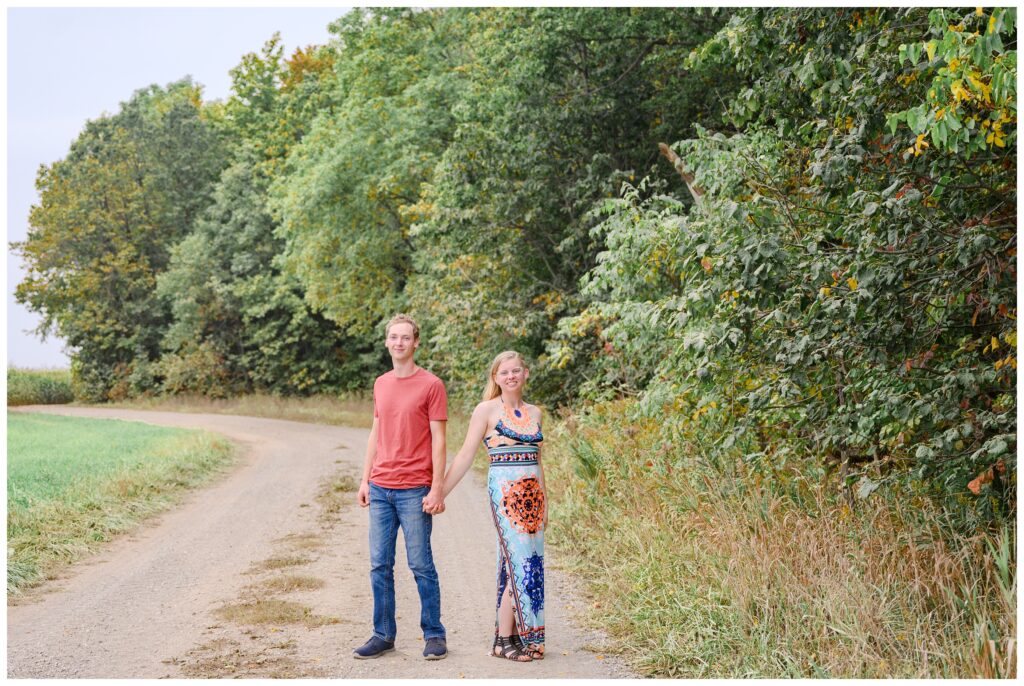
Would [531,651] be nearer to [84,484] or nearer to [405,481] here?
[405,481]

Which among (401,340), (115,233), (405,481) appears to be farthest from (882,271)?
(115,233)

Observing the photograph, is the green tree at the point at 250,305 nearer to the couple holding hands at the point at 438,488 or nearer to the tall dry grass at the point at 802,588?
the tall dry grass at the point at 802,588

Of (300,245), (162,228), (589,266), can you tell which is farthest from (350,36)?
(162,228)

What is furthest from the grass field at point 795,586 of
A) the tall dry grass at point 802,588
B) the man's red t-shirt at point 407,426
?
the man's red t-shirt at point 407,426

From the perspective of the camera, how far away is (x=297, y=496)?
13.6 metres

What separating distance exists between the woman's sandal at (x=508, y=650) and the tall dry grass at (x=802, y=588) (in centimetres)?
68

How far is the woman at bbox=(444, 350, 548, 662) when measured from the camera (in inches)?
226

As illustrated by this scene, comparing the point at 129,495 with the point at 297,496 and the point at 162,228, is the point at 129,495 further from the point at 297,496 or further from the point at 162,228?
the point at 162,228

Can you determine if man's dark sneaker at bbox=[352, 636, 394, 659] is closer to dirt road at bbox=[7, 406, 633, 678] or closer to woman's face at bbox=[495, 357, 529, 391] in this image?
dirt road at bbox=[7, 406, 633, 678]

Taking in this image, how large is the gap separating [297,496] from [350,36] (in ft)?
66.4

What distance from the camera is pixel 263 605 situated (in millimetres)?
7203

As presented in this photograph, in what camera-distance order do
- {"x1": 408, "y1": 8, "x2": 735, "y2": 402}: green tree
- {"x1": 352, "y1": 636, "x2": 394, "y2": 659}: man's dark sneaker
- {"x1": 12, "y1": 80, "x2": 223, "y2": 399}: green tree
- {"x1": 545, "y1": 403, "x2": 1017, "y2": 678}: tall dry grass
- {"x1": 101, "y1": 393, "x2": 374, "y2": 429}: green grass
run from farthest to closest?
{"x1": 12, "y1": 80, "x2": 223, "y2": 399}: green tree, {"x1": 101, "y1": 393, "x2": 374, "y2": 429}: green grass, {"x1": 408, "y1": 8, "x2": 735, "y2": 402}: green tree, {"x1": 352, "y1": 636, "x2": 394, "y2": 659}: man's dark sneaker, {"x1": 545, "y1": 403, "x2": 1017, "y2": 678}: tall dry grass

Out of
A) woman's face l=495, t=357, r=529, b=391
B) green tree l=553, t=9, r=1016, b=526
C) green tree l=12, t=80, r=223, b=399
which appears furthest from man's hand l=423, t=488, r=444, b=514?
green tree l=12, t=80, r=223, b=399

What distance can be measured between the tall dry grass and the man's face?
2.36 metres
